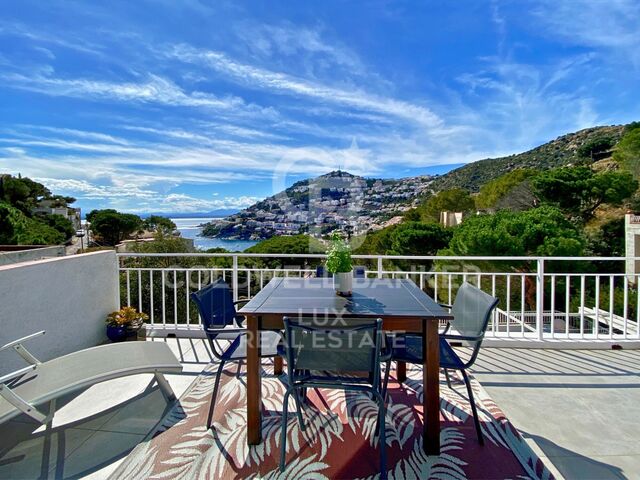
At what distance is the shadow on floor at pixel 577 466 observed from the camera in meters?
1.75

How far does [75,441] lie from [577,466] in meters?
2.82

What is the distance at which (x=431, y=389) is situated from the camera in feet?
6.37

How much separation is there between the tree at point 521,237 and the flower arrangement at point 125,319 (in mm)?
13240

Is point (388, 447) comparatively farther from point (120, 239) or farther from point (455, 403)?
point (120, 239)

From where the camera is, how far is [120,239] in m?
18.1

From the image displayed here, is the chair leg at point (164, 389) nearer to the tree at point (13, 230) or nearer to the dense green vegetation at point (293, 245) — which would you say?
the dense green vegetation at point (293, 245)

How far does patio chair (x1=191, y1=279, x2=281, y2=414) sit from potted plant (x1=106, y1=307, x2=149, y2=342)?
1.35 meters

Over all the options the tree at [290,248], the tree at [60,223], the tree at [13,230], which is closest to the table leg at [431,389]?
the tree at [290,248]

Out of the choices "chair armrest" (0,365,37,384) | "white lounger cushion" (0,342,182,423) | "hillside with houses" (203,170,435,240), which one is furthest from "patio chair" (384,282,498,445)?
"chair armrest" (0,365,37,384)

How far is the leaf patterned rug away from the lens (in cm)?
178

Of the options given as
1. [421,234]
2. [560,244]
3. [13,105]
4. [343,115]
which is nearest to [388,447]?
[343,115]

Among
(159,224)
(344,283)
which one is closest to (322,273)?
(344,283)

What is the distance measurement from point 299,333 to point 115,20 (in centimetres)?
581

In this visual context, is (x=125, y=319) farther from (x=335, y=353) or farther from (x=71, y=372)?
(x=335, y=353)
